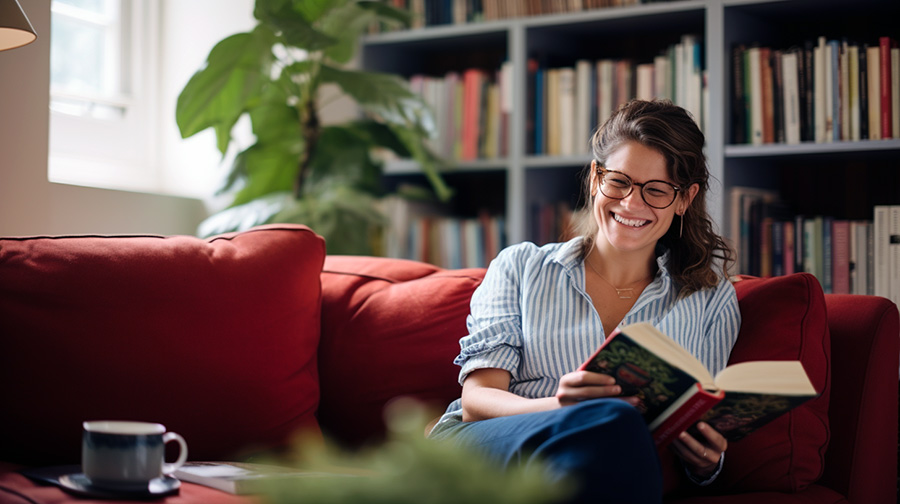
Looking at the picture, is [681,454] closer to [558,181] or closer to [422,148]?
[422,148]

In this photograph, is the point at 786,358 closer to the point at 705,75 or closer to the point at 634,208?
the point at 634,208

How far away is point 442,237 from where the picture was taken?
2.89m

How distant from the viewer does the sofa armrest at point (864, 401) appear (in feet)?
4.91

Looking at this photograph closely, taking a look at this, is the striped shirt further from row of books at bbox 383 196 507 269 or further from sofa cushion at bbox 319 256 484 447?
row of books at bbox 383 196 507 269

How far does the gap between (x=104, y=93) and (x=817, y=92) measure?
198 centimetres

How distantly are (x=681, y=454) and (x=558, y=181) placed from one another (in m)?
1.58

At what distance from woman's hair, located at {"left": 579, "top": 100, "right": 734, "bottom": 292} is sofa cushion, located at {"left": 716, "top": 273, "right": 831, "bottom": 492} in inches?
4.4

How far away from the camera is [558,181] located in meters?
2.82

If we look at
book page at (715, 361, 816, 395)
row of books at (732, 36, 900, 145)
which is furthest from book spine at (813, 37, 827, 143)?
book page at (715, 361, 816, 395)

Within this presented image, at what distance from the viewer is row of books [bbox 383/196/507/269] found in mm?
2834

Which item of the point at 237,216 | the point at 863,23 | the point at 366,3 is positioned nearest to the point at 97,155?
the point at 237,216

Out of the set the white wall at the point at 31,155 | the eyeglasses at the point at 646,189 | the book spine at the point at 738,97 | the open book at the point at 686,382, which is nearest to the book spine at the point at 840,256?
the book spine at the point at 738,97

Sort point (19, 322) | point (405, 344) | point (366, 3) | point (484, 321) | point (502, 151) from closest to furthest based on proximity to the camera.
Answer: point (19, 322)
point (484, 321)
point (405, 344)
point (366, 3)
point (502, 151)

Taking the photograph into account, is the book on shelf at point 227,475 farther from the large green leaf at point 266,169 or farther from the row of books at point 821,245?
the row of books at point 821,245
